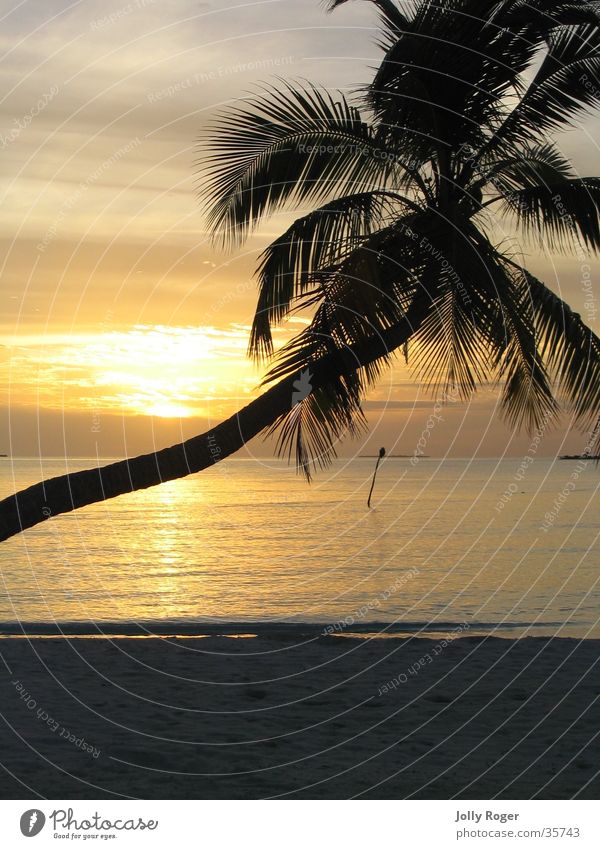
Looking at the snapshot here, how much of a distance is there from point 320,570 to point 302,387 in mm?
27177

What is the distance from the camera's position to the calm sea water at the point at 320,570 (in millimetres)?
23125

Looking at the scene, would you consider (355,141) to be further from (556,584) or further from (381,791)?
(556,584)

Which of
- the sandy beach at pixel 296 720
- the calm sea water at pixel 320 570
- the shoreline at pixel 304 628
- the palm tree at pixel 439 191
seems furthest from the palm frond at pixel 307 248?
the calm sea water at pixel 320 570

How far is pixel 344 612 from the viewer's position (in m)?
24.0

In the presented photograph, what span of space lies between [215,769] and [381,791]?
152 cm

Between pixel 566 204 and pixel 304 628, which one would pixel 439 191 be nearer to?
pixel 566 204

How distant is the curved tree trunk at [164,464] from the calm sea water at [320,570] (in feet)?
39.8

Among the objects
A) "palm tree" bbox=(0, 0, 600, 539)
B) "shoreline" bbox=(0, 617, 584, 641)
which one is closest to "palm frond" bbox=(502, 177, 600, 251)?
"palm tree" bbox=(0, 0, 600, 539)

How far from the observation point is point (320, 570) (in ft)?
112
